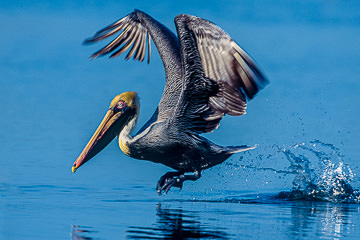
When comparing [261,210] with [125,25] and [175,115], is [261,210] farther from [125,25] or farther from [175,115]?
[125,25]

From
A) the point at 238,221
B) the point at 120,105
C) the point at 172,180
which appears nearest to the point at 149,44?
the point at 120,105

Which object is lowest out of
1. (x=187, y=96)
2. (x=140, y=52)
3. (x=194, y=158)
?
(x=194, y=158)

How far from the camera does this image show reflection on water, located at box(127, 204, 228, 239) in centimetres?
579

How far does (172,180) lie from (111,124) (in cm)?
110

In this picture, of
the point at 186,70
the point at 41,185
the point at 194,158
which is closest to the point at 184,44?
the point at 186,70

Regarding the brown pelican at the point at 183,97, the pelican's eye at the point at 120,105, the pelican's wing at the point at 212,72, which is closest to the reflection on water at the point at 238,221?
the brown pelican at the point at 183,97

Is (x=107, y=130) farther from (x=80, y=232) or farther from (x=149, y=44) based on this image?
(x=80, y=232)

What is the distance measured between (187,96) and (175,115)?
15.3 inches

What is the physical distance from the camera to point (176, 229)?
241 inches

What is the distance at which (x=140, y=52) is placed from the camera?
10430 mm

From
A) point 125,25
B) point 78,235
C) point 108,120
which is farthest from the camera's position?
point 125,25

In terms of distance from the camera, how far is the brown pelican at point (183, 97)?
7.42m

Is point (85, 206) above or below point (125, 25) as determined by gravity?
below

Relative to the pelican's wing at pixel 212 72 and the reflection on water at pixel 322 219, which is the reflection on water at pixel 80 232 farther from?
the pelican's wing at pixel 212 72
